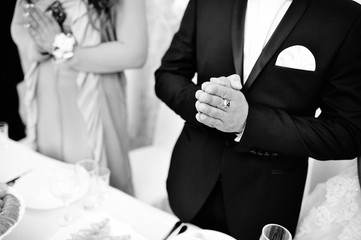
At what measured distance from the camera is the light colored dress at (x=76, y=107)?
1.62 metres

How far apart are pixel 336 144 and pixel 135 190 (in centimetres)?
135

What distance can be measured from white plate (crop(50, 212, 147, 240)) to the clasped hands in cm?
44

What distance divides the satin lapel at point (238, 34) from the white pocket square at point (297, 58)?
14cm

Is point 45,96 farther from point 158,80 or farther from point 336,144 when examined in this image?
point 336,144

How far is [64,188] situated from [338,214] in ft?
3.42

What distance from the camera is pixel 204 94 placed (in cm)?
100

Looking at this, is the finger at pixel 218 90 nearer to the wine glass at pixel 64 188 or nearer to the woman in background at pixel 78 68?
the wine glass at pixel 64 188

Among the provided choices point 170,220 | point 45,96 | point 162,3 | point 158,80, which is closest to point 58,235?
point 170,220

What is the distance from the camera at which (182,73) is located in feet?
4.70

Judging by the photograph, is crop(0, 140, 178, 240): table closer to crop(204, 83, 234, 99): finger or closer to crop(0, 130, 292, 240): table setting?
crop(0, 130, 292, 240): table setting

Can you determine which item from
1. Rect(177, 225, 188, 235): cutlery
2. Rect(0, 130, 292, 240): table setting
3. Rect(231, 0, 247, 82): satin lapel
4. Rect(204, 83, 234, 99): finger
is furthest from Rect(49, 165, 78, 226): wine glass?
Rect(231, 0, 247, 82): satin lapel

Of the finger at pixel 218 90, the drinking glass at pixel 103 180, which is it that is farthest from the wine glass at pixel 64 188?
the finger at pixel 218 90

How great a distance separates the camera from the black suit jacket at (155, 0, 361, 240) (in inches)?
44.3

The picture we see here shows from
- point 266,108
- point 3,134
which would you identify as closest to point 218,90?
point 266,108
